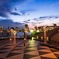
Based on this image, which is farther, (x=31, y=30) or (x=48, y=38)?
(x=31, y=30)

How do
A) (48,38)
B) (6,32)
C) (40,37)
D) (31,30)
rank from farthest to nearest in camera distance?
(6,32) → (31,30) → (40,37) → (48,38)

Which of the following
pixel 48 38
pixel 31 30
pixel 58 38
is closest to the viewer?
pixel 58 38

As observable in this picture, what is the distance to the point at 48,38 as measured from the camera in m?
68.1

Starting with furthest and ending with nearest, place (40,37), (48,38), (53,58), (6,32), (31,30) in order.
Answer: (6,32) → (31,30) → (40,37) → (48,38) → (53,58)

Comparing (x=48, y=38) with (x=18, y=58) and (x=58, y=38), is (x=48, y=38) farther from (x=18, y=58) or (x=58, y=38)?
(x=18, y=58)

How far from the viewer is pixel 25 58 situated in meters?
28.7

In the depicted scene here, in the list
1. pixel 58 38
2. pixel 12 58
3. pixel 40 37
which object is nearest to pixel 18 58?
pixel 12 58

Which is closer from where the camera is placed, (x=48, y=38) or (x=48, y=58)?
(x=48, y=58)

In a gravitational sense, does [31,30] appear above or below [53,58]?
above

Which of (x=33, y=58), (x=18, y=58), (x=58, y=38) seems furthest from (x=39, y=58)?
(x=58, y=38)

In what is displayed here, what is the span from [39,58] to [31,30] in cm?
11004

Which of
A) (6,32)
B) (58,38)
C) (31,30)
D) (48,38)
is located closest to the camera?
(58,38)

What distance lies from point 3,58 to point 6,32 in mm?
142558

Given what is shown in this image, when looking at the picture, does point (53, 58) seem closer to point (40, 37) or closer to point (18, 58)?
point (18, 58)
